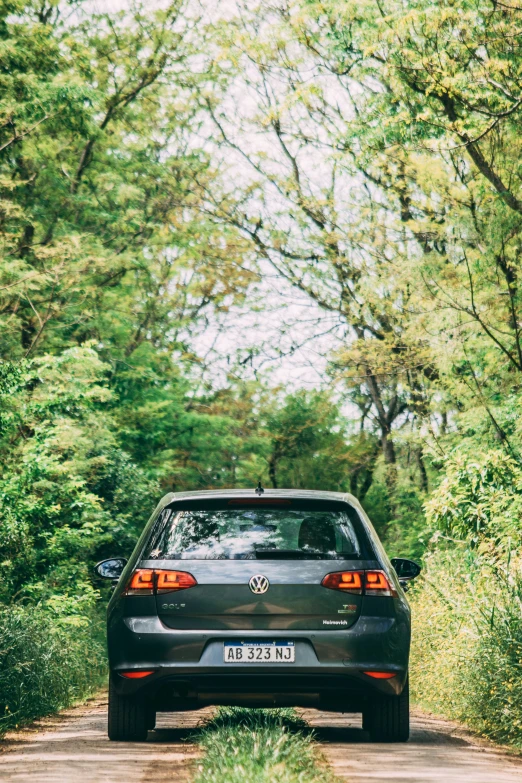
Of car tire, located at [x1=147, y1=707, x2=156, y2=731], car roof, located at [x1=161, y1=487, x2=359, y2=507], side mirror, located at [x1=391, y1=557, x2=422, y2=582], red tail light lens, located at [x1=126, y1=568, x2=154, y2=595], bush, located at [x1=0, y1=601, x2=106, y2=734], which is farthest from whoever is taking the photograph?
bush, located at [x1=0, y1=601, x2=106, y2=734]

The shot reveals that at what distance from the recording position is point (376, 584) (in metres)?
7.28

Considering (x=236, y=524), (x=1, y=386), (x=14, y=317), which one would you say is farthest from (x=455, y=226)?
(x=236, y=524)

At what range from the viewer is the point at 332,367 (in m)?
27.5

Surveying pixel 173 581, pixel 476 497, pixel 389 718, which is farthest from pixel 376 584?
pixel 476 497

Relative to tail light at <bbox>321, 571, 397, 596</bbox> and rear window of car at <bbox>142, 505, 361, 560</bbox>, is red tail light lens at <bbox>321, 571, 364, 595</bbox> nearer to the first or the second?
tail light at <bbox>321, 571, 397, 596</bbox>

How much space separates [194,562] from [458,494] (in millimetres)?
8645

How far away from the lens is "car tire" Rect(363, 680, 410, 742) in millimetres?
7641

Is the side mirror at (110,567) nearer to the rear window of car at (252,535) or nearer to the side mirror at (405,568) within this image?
the rear window of car at (252,535)

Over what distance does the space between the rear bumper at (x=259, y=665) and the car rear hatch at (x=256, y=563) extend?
77 millimetres

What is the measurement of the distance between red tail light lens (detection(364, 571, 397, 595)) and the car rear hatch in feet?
0.23

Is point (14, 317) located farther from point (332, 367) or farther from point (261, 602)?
point (261, 602)

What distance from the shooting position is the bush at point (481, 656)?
817 centimetres

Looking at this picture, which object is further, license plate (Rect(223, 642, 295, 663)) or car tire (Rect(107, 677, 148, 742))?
car tire (Rect(107, 677, 148, 742))

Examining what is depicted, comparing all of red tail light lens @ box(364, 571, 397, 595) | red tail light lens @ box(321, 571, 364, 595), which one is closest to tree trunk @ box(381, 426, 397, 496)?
red tail light lens @ box(364, 571, 397, 595)
